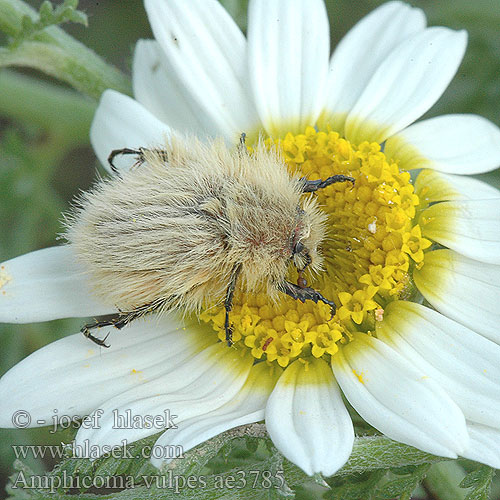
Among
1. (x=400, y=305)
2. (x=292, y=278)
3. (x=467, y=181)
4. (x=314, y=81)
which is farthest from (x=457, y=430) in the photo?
(x=314, y=81)

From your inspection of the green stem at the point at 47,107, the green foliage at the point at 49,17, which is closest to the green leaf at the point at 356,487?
the green foliage at the point at 49,17

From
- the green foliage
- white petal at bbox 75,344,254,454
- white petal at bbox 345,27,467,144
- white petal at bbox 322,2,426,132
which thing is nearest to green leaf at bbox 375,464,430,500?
white petal at bbox 75,344,254,454

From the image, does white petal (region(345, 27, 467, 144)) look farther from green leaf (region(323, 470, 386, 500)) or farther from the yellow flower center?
green leaf (region(323, 470, 386, 500))

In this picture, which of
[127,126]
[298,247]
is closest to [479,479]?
[298,247]

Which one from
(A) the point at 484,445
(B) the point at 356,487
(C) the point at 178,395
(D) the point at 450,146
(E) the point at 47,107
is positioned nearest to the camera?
(A) the point at 484,445

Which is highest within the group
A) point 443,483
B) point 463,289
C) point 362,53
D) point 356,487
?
point 362,53

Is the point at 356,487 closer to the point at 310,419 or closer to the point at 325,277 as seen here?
the point at 310,419

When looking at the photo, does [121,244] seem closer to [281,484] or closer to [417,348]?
[281,484]
